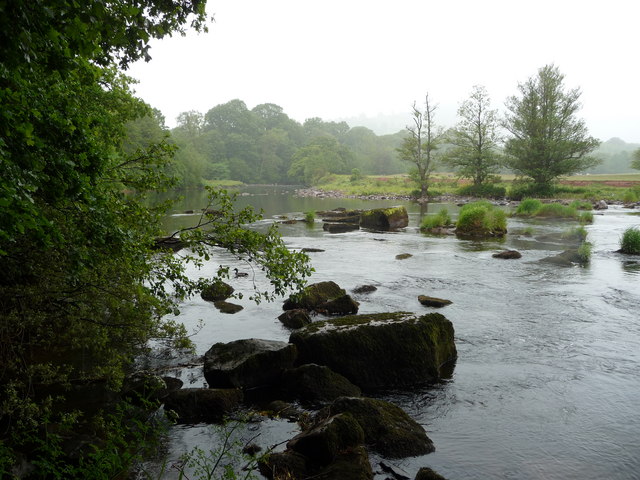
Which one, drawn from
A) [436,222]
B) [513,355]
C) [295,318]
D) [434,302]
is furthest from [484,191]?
[295,318]

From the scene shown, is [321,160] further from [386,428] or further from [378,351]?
[386,428]

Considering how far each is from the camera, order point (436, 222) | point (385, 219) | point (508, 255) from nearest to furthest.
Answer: point (508, 255)
point (436, 222)
point (385, 219)

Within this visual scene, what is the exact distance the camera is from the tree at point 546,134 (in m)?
57.1

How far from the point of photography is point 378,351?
9500 mm

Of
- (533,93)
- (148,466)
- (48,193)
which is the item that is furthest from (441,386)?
(533,93)

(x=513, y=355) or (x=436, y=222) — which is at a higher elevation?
(x=436, y=222)

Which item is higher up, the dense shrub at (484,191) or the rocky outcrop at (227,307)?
the dense shrub at (484,191)

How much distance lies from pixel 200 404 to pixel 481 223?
25.2 metres

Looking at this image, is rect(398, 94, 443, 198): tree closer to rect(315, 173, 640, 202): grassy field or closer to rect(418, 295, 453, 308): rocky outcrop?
rect(315, 173, 640, 202): grassy field

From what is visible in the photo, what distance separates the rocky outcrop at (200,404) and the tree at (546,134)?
58020mm

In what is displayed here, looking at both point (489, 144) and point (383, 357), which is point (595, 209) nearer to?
point (489, 144)

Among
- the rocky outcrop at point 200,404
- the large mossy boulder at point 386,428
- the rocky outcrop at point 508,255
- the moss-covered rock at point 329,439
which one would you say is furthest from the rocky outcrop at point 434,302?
the rocky outcrop at point 508,255

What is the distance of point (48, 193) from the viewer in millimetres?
4707

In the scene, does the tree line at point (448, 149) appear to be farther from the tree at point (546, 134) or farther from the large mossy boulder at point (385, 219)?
the large mossy boulder at point (385, 219)
